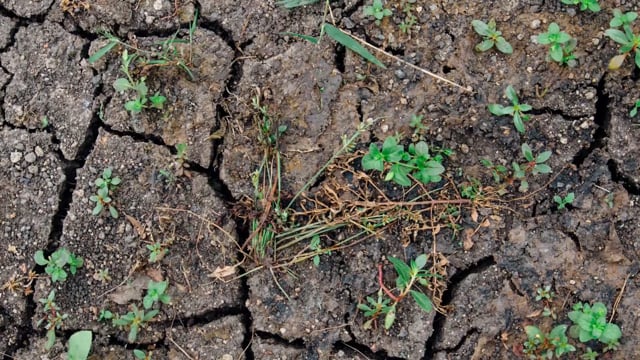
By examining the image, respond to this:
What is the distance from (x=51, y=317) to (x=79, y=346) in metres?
0.19

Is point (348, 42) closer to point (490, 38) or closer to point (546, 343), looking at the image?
point (490, 38)

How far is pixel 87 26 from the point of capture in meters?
3.33

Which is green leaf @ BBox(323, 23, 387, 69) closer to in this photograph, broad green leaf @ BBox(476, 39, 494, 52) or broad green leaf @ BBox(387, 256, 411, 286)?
broad green leaf @ BBox(476, 39, 494, 52)

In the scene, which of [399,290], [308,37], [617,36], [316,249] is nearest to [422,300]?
[399,290]

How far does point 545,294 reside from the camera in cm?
305

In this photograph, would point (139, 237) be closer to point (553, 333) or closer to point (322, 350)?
point (322, 350)

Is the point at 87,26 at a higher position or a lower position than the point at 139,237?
higher

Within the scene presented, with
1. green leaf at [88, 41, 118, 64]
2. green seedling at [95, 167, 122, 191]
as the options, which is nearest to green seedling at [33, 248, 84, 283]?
green seedling at [95, 167, 122, 191]

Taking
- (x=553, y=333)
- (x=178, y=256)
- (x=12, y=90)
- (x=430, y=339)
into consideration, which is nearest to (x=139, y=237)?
(x=178, y=256)

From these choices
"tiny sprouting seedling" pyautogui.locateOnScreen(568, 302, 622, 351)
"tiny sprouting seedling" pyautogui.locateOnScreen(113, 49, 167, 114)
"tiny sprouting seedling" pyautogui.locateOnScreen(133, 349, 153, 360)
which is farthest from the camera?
"tiny sprouting seedling" pyautogui.locateOnScreen(113, 49, 167, 114)

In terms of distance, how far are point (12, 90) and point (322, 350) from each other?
5.74ft

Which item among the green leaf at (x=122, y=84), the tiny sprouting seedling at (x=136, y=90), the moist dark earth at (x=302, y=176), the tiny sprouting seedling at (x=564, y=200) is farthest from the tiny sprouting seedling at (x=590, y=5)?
the green leaf at (x=122, y=84)

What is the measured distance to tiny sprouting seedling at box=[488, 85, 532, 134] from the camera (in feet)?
10.2

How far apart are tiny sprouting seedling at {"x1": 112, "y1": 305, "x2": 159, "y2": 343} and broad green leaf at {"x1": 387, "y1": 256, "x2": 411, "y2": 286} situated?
39.4 inches
